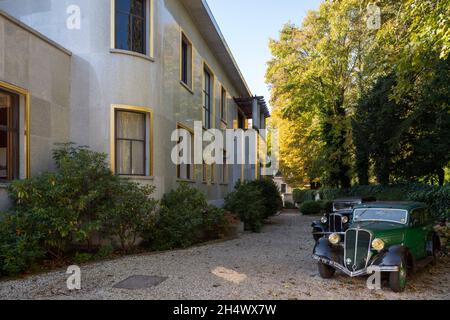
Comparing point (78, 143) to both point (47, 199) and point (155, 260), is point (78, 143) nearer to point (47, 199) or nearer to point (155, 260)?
point (47, 199)

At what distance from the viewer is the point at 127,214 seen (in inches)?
377

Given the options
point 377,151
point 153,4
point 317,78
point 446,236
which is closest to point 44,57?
point 153,4

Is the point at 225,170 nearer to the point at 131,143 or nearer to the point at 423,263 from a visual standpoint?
the point at 131,143

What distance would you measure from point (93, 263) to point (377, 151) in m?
17.9

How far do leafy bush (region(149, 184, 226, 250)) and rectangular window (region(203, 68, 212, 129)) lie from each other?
21.4ft

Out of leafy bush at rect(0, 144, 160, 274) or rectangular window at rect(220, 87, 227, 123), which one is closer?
leafy bush at rect(0, 144, 160, 274)

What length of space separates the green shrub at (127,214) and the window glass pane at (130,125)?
174 centimetres

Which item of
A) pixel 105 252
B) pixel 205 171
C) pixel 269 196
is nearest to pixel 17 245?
pixel 105 252

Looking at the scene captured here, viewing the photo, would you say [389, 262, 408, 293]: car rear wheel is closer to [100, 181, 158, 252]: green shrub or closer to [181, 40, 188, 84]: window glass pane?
[100, 181, 158, 252]: green shrub

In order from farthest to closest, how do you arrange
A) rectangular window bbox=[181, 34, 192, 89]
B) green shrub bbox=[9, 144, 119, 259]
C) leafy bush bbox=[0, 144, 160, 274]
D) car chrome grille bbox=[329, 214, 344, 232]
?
rectangular window bbox=[181, 34, 192, 89]
car chrome grille bbox=[329, 214, 344, 232]
green shrub bbox=[9, 144, 119, 259]
leafy bush bbox=[0, 144, 160, 274]

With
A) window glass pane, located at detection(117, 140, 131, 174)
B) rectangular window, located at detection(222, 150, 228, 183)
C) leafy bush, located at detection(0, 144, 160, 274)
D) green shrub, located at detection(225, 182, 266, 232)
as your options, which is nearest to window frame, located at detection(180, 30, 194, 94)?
green shrub, located at detection(225, 182, 266, 232)

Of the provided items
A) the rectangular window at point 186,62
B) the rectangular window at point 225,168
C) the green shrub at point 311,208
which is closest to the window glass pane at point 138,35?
the rectangular window at point 186,62

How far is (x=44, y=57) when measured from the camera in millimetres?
9930

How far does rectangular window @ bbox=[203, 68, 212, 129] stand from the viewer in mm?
18438
